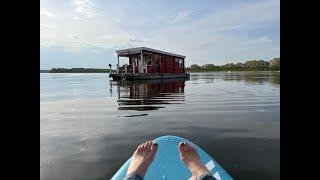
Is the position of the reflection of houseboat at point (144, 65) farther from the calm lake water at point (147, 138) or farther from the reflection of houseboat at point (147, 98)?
the calm lake water at point (147, 138)

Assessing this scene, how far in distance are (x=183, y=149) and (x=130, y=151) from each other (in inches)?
65.2

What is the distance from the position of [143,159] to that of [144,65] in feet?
95.7

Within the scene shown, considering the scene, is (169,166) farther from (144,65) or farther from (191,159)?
(144,65)

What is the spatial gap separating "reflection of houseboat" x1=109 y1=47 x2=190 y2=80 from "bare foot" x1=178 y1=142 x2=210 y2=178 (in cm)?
2713

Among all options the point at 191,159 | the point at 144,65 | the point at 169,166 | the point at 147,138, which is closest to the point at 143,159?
the point at 169,166

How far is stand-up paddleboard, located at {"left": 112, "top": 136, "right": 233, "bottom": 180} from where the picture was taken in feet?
11.0

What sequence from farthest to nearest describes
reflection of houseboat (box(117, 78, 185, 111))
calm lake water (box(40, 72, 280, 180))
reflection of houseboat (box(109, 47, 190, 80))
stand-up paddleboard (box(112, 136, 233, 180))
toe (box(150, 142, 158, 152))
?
reflection of houseboat (box(109, 47, 190, 80))
reflection of houseboat (box(117, 78, 185, 111))
calm lake water (box(40, 72, 280, 180))
toe (box(150, 142, 158, 152))
stand-up paddleboard (box(112, 136, 233, 180))

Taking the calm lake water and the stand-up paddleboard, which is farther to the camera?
the calm lake water

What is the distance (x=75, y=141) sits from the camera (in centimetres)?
614

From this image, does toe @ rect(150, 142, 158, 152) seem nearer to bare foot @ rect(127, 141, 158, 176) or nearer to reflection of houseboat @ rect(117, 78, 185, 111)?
bare foot @ rect(127, 141, 158, 176)

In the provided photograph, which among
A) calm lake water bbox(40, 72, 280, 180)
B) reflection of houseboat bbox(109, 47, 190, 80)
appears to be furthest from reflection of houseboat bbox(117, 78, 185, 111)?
reflection of houseboat bbox(109, 47, 190, 80)

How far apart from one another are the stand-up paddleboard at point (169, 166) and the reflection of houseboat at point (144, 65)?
27.0 meters

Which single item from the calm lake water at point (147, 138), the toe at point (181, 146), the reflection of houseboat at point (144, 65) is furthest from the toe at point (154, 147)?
the reflection of houseboat at point (144, 65)
